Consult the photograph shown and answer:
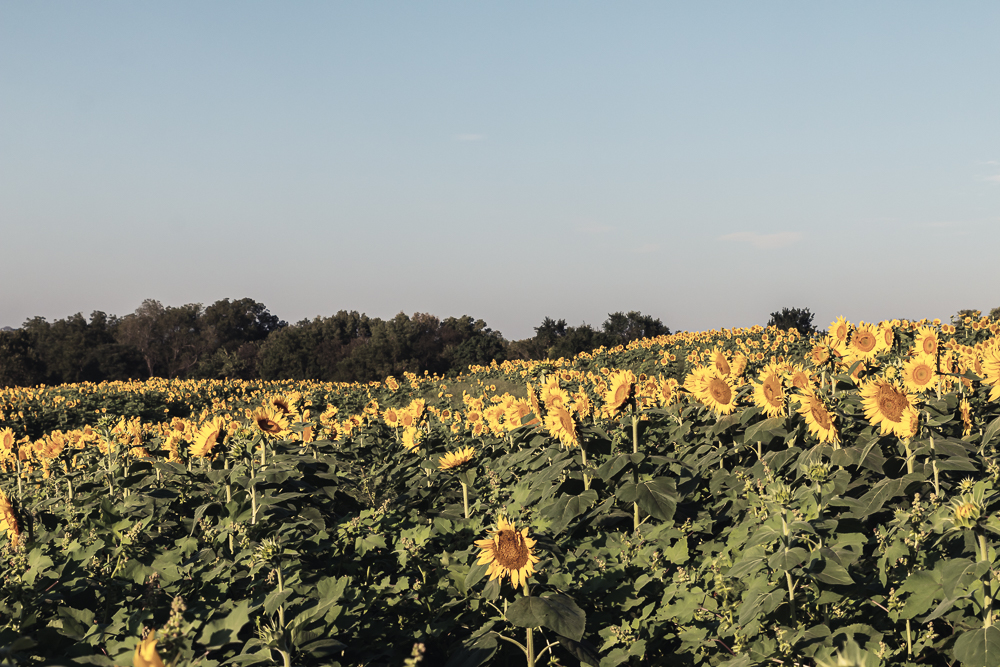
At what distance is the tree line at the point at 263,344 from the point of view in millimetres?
53031

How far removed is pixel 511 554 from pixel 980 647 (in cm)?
229

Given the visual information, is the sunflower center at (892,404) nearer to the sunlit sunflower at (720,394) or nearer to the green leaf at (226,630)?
the sunlit sunflower at (720,394)

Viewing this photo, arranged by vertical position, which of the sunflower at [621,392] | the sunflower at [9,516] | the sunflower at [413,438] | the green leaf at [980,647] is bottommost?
the green leaf at [980,647]

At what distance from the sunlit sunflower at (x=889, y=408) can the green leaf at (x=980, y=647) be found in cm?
Answer: 192

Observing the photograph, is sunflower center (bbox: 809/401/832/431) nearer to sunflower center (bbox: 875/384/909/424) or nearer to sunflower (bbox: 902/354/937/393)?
sunflower center (bbox: 875/384/909/424)

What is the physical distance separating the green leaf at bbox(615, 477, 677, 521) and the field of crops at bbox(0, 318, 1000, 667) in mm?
23

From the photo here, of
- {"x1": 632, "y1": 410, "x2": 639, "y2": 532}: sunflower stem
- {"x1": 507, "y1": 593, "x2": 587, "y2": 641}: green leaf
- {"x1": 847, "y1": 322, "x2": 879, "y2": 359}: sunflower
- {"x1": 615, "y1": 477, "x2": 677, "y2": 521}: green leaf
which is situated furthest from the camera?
{"x1": 847, "y1": 322, "x2": 879, "y2": 359}: sunflower

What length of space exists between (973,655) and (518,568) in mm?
2214

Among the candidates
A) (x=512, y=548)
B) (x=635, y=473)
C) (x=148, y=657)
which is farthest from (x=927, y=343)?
(x=148, y=657)

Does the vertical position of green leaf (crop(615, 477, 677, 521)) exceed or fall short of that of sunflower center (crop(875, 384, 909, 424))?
it falls short

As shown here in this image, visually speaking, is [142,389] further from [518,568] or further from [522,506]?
[518,568]

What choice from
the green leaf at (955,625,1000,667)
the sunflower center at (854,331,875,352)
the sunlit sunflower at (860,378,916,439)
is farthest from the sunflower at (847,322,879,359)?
the green leaf at (955,625,1000,667)

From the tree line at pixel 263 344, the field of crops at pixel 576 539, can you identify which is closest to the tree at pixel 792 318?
the tree line at pixel 263 344

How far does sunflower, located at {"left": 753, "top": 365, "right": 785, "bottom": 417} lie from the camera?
6086mm
